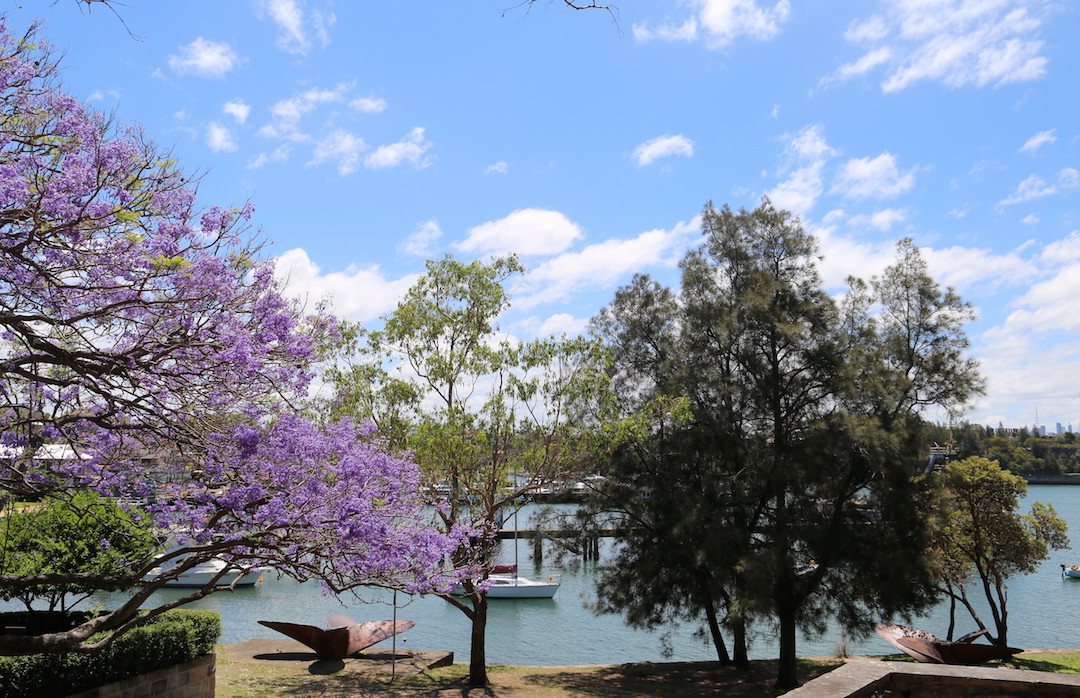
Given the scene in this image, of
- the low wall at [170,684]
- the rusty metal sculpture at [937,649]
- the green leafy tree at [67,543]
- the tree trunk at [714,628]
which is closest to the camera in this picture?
the low wall at [170,684]

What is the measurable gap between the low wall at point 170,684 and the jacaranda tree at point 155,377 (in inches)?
68.3

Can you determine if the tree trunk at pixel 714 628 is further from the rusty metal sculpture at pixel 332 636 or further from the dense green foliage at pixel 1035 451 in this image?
the dense green foliage at pixel 1035 451

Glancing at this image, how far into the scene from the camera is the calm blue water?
22.9 meters

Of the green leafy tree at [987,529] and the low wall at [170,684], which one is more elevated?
the green leafy tree at [987,529]

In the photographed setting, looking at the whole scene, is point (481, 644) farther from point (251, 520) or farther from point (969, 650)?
point (969, 650)

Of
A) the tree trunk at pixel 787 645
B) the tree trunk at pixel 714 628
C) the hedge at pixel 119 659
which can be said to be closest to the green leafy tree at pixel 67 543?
the hedge at pixel 119 659

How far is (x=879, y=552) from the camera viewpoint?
14750 mm

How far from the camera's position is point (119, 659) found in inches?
384

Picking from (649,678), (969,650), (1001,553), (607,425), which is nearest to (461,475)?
(607,425)

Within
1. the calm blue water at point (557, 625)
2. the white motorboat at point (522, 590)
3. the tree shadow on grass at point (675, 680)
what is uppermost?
the tree shadow on grass at point (675, 680)

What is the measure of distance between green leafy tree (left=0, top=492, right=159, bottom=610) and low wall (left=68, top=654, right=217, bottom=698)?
4.56 ft

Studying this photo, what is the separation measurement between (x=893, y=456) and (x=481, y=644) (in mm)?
8677

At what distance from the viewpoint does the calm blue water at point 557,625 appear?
22906 mm

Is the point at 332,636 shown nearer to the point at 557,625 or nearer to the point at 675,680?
the point at 675,680
